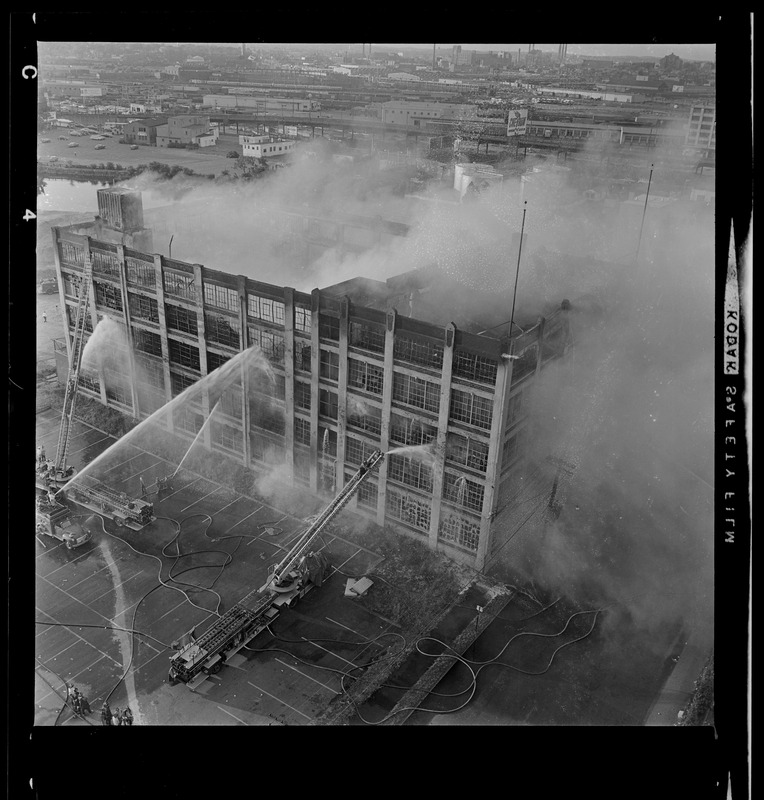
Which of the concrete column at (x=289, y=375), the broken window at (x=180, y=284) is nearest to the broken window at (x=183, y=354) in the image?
the broken window at (x=180, y=284)

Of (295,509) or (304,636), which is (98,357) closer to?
(295,509)

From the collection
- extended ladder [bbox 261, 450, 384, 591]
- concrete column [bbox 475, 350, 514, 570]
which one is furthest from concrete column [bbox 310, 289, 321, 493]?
concrete column [bbox 475, 350, 514, 570]

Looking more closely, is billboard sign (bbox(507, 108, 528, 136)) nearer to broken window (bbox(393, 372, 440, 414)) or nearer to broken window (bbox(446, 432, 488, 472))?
broken window (bbox(393, 372, 440, 414))

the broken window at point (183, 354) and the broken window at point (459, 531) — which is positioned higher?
the broken window at point (183, 354)

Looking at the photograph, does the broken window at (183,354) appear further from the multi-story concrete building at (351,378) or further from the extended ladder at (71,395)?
the extended ladder at (71,395)

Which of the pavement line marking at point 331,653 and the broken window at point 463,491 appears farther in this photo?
the broken window at point 463,491
